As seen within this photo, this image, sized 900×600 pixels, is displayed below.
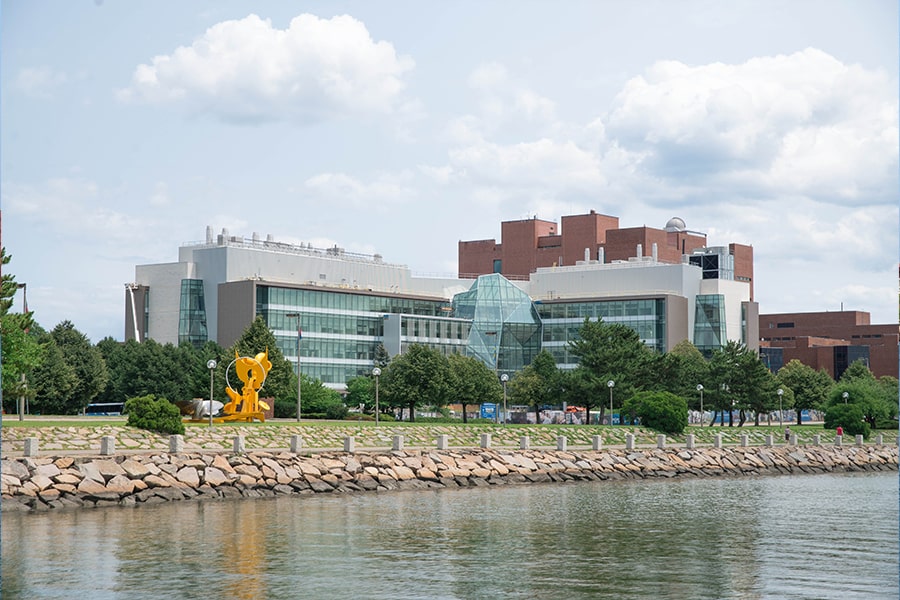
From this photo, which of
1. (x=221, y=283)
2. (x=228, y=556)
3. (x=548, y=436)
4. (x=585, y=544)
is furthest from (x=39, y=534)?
(x=221, y=283)

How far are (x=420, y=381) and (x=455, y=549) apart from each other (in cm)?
5752

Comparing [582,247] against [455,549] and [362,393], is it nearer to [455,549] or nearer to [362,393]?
[362,393]

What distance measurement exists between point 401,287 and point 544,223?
41996 mm

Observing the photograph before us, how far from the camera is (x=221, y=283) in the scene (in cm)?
13125

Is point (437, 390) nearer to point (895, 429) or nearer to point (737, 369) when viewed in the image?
point (737, 369)

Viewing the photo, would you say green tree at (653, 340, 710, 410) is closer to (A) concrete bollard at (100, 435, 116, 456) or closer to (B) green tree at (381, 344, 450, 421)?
(B) green tree at (381, 344, 450, 421)

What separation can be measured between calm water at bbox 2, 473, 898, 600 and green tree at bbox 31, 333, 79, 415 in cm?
4109

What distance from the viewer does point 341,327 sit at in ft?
442

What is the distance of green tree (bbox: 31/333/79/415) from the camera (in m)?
84.4

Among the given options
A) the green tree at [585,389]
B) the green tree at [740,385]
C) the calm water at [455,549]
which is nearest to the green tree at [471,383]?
the green tree at [585,389]

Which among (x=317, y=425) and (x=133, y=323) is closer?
(x=317, y=425)

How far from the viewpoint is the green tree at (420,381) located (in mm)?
91000

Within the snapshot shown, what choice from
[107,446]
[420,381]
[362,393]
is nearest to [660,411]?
[420,381]

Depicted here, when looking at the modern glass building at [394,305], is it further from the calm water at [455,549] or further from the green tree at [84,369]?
the calm water at [455,549]
